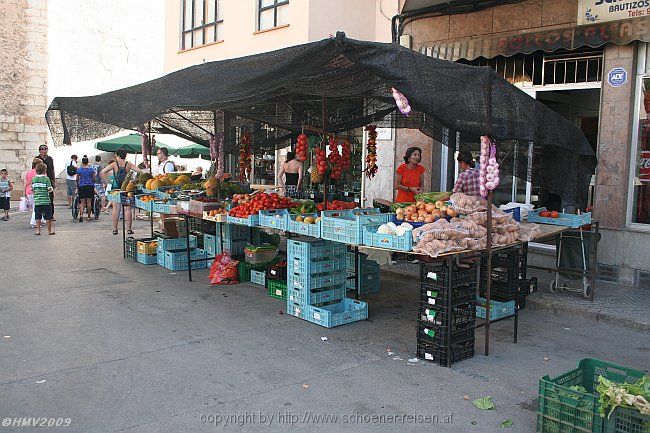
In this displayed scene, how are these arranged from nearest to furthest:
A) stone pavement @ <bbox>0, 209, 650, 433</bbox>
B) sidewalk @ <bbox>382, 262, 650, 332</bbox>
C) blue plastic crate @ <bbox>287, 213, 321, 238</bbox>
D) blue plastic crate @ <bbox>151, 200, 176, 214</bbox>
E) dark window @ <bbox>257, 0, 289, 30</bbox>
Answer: stone pavement @ <bbox>0, 209, 650, 433</bbox> → blue plastic crate @ <bbox>287, 213, 321, 238</bbox> → sidewalk @ <bbox>382, 262, 650, 332</bbox> → blue plastic crate @ <bbox>151, 200, 176, 214</bbox> → dark window @ <bbox>257, 0, 289, 30</bbox>

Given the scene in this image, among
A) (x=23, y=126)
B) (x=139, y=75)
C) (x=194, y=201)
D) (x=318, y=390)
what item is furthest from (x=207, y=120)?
(x=139, y=75)

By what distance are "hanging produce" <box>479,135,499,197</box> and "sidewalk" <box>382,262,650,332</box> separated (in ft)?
8.87

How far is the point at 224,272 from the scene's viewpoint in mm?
9250

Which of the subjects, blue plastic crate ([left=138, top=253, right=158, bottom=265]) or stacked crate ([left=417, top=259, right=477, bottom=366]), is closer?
stacked crate ([left=417, top=259, right=477, bottom=366])

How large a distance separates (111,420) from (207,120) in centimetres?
694

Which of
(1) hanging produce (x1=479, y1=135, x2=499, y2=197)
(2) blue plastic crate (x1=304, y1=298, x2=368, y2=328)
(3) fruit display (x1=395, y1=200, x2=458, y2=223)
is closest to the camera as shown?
(1) hanging produce (x1=479, y1=135, x2=499, y2=197)

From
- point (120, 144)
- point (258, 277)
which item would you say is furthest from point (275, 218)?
point (120, 144)

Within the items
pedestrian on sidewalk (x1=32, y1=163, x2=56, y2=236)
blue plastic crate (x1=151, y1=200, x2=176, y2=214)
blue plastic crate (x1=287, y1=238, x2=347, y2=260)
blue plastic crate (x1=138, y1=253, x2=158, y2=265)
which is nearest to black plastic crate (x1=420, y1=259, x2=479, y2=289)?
blue plastic crate (x1=287, y1=238, x2=347, y2=260)

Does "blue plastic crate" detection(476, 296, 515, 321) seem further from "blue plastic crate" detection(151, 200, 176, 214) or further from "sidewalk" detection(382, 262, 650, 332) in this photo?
"blue plastic crate" detection(151, 200, 176, 214)

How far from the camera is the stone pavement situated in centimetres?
458

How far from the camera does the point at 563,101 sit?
10.2 meters

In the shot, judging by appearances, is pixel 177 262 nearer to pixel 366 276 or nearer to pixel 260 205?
pixel 260 205

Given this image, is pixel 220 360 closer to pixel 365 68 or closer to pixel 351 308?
pixel 351 308

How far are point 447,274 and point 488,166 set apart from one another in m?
1.23
